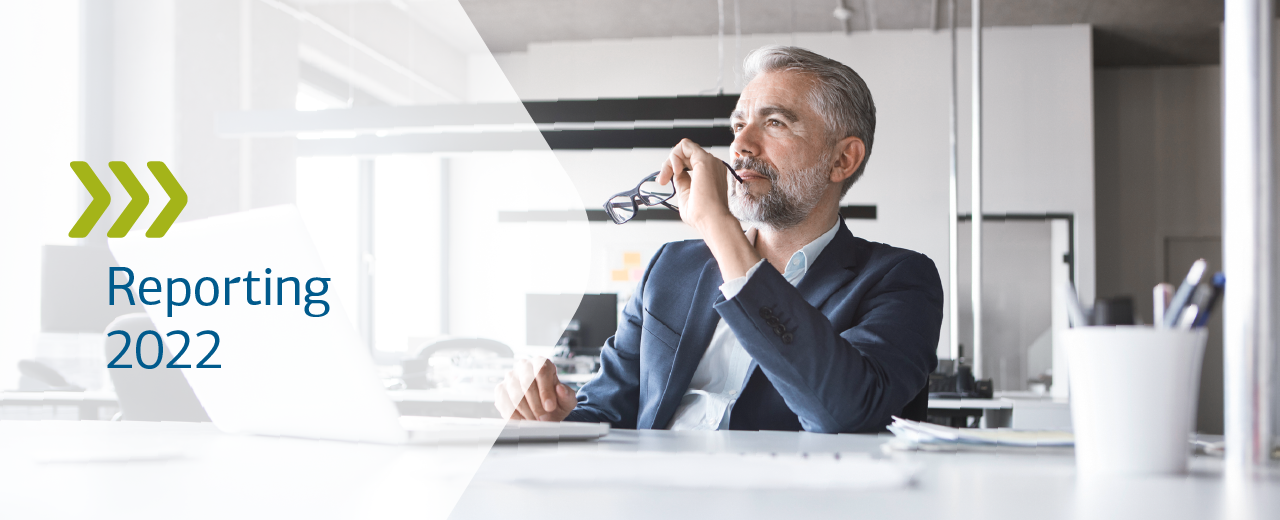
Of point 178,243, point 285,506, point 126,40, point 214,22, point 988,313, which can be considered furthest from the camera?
point 988,313

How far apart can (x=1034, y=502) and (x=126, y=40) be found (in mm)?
4967

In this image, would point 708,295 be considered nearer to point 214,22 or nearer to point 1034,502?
point 1034,502

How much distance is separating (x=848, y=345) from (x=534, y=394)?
43cm

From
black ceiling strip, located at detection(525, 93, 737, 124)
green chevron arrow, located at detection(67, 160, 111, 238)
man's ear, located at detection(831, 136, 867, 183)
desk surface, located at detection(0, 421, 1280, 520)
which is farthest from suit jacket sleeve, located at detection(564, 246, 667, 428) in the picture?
green chevron arrow, located at detection(67, 160, 111, 238)

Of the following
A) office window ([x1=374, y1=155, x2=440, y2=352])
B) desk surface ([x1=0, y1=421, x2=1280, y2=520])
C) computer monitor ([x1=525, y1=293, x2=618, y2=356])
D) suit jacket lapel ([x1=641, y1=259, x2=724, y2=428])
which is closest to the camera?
desk surface ([x1=0, y1=421, x2=1280, y2=520])

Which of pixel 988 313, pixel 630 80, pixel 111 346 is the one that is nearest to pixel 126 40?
pixel 111 346

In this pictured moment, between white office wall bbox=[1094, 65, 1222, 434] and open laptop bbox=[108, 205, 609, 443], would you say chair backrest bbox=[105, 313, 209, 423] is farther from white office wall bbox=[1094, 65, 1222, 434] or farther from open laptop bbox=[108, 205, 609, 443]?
white office wall bbox=[1094, 65, 1222, 434]

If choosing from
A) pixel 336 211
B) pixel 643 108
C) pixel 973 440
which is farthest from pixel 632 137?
pixel 336 211

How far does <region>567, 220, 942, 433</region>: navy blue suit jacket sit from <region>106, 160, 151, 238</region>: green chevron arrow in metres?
3.62

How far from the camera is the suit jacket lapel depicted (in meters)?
1.40

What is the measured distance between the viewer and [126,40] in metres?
4.52

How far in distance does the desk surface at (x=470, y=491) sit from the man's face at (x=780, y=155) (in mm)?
758

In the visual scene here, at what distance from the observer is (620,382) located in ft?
5.08

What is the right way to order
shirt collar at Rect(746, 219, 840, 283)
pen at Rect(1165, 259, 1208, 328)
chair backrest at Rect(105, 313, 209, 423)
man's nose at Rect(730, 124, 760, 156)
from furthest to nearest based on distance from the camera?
chair backrest at Rect(105, 313, 209, 423)
man's nose at Rect(730, 124, 760, 156)
shirt collar at Rect(746, 219, 840, 283)
pen at Rect(1165, 259, 1208, 328)
